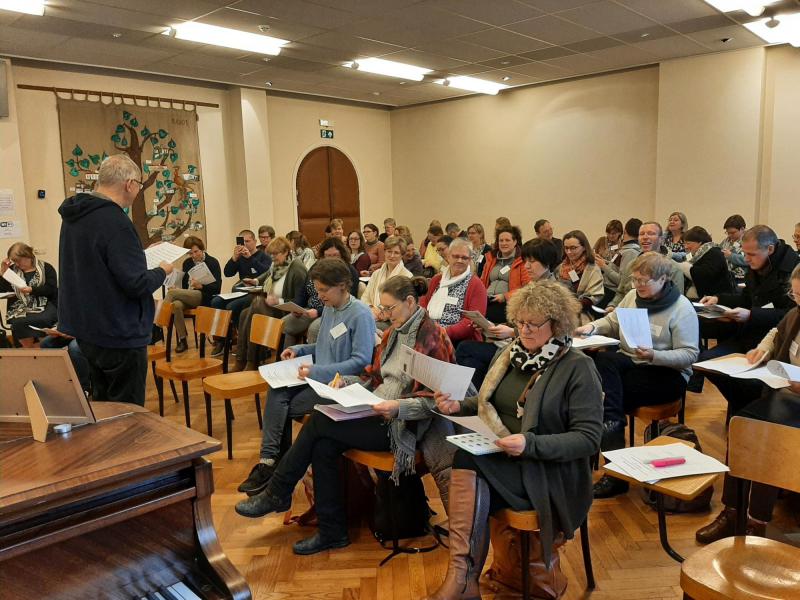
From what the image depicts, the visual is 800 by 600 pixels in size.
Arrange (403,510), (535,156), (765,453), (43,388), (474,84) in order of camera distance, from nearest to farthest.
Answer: (43,388)
(765,453)
(403,510)
(474,84)
(535,156)

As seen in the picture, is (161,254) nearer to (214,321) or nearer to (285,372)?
(285,372)

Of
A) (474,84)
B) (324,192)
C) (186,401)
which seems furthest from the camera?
(324,192)

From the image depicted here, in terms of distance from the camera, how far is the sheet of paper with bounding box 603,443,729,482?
2.16m

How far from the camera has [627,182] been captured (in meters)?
9.16

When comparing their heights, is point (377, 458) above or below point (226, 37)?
below

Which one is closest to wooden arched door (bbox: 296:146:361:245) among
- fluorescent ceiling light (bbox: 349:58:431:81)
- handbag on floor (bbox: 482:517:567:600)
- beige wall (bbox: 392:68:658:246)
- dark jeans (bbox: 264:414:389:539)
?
beige wall (bbox: 392:68:658:246)

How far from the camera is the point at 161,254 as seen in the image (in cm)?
304

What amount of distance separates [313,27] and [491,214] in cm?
528

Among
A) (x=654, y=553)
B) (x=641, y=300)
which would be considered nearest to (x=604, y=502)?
(x=654, y=553)

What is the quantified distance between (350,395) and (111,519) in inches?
55.7

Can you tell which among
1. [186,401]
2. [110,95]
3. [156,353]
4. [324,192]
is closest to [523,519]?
[186,401]

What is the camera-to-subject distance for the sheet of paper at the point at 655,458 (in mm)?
2163

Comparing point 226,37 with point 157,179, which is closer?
point 226,37

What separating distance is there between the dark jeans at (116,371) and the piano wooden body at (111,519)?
1216mm
